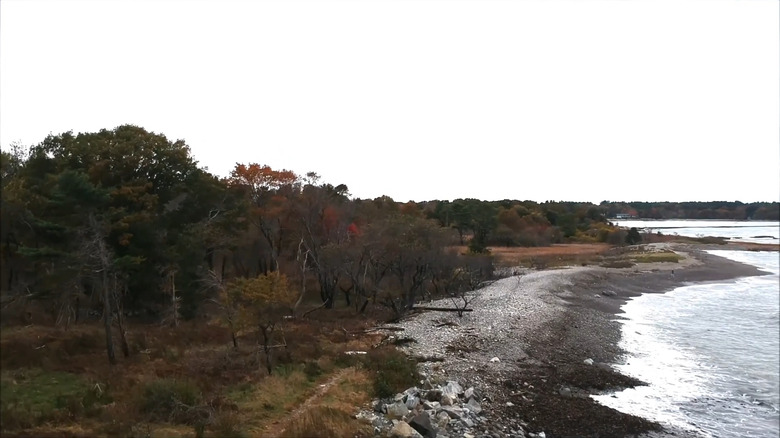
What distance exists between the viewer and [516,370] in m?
20.7

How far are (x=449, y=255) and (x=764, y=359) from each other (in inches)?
1104

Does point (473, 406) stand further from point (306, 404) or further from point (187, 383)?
point (187, 383)

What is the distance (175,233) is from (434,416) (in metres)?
21.8

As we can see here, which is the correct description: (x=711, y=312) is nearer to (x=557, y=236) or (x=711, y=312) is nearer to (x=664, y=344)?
(x=664, y=344)

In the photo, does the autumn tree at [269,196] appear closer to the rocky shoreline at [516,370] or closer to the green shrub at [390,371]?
the rocky shoreline at [516,370]

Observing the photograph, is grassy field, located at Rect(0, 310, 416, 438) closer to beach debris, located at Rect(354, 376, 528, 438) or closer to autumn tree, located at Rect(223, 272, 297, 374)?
beach debris, located at Rect(354, 376, 528, 438)

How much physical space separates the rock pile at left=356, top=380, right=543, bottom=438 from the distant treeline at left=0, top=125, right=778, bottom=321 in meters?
8.45

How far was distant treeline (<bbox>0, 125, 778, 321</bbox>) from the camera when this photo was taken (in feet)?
59.4

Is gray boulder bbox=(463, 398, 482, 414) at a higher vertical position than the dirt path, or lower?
lower

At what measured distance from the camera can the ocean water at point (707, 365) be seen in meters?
16.7

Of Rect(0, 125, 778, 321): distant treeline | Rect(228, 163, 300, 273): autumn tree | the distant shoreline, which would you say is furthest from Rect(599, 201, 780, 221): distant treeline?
Rect(228, 163, 300, 273): autumn tree

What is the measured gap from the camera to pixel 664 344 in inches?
1088

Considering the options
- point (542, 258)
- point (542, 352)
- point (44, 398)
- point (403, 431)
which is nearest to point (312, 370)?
point (403, 431)

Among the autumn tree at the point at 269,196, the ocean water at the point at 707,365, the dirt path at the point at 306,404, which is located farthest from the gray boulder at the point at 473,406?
the autumn tree at the point at 269,196
